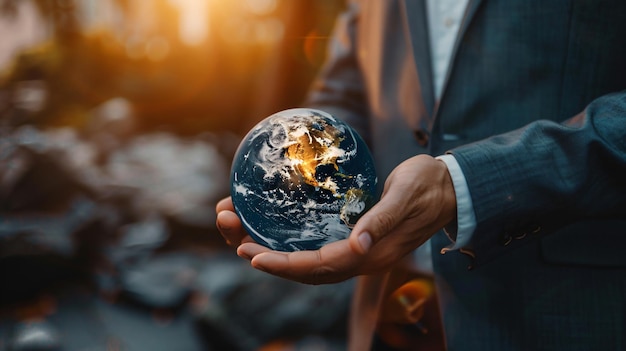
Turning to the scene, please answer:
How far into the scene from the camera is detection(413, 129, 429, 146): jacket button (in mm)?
1892

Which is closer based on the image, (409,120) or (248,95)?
(409,120)

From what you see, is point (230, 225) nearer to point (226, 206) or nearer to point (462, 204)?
point (226, 206)

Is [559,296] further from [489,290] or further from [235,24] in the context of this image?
[235,24]

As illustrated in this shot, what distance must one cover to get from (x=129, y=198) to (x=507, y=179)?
778cm

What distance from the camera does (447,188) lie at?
4.88ft

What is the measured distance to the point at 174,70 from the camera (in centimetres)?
1353

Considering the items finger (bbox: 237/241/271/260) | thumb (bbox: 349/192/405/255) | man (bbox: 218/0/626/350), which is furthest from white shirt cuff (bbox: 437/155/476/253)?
finger (bbox: 237/241/271/260)

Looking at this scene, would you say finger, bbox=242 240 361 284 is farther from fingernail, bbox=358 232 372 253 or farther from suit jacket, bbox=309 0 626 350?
suit jacket, bbox=309 0 626 350

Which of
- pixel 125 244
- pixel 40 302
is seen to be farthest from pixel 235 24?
pixel 40 302

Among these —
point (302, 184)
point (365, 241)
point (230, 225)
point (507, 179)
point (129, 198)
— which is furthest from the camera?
point (129, 198)

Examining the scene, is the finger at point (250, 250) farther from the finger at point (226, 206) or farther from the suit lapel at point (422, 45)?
the suit lapel at point (422, 45)

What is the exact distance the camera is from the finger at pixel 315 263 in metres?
1.36

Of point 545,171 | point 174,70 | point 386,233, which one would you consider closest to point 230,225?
point 386,233

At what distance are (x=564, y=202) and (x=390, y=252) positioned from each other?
53 cm
